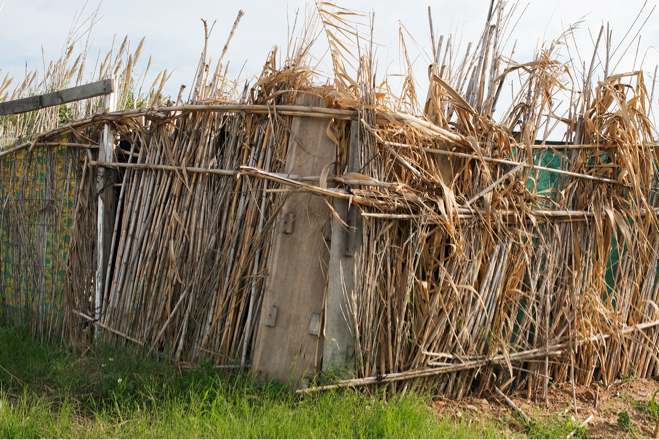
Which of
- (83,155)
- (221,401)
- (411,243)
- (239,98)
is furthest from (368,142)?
(83,155)

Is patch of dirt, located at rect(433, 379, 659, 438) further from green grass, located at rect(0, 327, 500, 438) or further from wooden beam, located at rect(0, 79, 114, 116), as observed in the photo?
wooden beam, located at rect(0, 79, 114, 116)

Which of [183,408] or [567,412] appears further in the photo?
[567,412]

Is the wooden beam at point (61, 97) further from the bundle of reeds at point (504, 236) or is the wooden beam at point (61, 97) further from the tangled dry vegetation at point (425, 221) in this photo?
the bundle of reeds at point (504, 236)

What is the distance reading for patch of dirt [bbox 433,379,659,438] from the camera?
283 cm

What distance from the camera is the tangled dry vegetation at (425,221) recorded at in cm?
279

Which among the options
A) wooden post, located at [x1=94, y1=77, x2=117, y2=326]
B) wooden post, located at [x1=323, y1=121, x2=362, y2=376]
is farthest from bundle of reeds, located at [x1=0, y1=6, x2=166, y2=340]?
wooden post, located at [x1=323, y1=121, x2=362, y2=376]

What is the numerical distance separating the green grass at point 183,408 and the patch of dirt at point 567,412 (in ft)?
0.58

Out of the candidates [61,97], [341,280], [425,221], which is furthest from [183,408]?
[61,97]

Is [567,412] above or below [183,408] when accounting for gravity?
above

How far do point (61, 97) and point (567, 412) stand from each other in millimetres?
4563

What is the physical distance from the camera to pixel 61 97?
3865mm

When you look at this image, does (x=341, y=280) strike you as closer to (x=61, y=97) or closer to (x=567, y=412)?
(x=567, y=412)

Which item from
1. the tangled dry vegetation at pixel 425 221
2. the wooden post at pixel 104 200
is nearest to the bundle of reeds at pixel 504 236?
the tangled dry vegetation at pixel 425 221

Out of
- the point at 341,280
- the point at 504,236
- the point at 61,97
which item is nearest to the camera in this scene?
the point at 341,280
